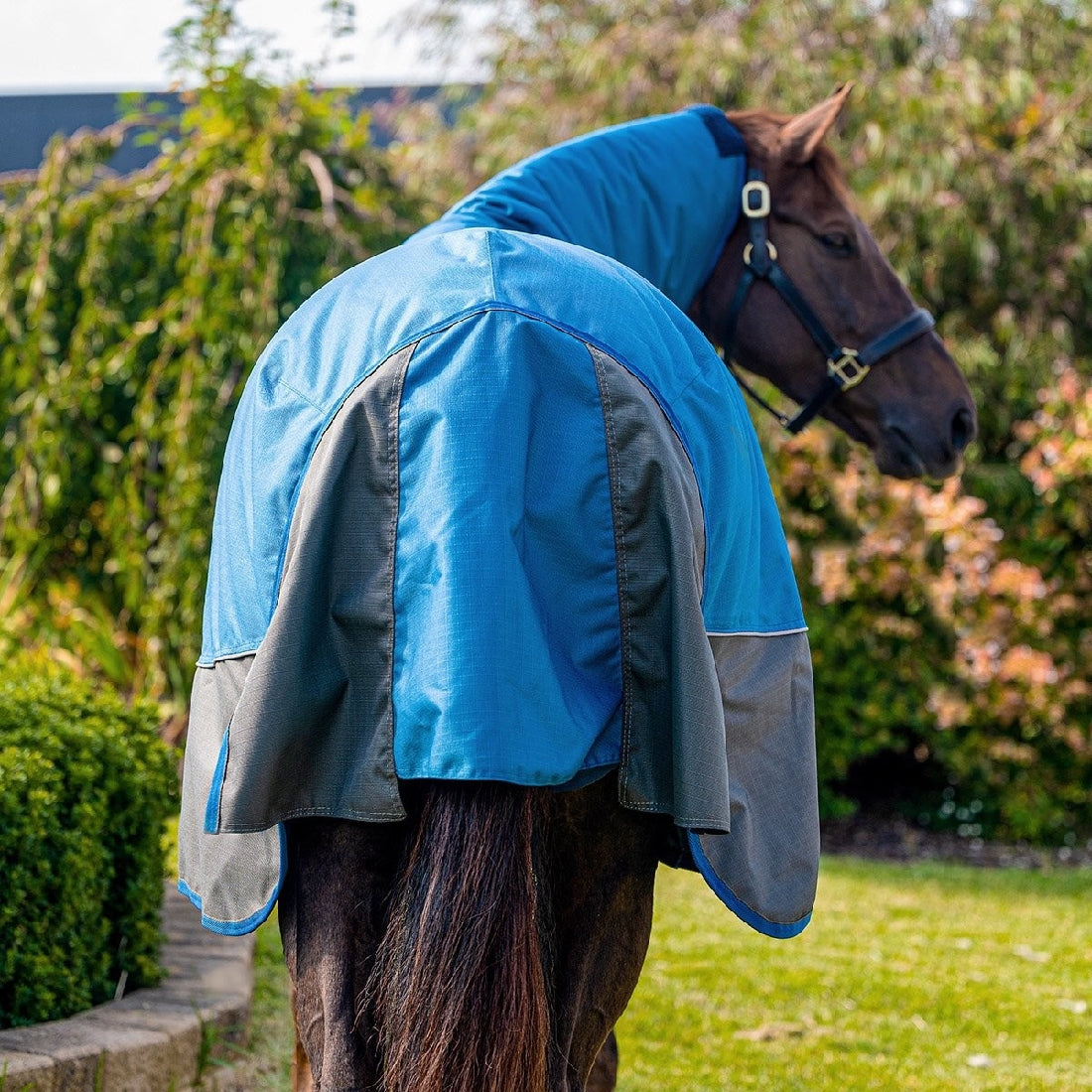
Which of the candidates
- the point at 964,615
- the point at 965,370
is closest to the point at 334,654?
the point at 964,615

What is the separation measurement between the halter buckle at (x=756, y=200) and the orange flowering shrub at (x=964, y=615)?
353 centimetres

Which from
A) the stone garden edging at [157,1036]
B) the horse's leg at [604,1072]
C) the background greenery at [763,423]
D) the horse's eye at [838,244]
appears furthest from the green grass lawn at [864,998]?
the horse's eye at [838,244]

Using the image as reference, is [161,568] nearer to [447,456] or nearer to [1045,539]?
[447,456]

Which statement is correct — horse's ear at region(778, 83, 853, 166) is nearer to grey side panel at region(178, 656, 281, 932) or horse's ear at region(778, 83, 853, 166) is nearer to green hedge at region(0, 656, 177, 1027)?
grey side panel at region(178, 656, 281, 932)

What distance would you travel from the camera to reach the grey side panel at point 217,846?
1.37 m

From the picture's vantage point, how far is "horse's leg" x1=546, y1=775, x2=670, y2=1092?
140 cm

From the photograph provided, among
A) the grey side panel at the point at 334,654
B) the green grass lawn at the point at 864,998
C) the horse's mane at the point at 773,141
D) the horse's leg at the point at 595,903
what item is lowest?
the green grass lawn at the point at 864,998

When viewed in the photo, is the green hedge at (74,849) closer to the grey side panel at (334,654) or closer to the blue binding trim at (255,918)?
the blue binding trim at (255,918)

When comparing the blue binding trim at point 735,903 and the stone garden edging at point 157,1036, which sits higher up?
the blue binding trim at point 735,903

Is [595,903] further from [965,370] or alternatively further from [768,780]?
[965,370]

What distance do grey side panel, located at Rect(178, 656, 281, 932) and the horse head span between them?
1300mm

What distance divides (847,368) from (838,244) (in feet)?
0.78

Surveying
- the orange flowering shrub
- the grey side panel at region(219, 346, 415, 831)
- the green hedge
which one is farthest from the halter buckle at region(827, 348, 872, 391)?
the orange flowering shrub

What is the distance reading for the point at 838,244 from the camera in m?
2.40
